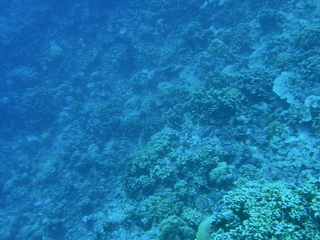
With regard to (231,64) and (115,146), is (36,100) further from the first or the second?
(231,64)

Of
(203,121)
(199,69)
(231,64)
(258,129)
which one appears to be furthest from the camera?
(199,69)

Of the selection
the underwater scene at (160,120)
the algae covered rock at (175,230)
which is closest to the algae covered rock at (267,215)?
the underwater scene at (160,120)

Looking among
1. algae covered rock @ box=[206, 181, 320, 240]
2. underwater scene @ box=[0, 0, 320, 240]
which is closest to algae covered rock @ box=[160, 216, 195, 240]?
underwater scene @ box=[0, 0, 320, 240]

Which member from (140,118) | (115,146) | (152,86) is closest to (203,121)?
(140,118)

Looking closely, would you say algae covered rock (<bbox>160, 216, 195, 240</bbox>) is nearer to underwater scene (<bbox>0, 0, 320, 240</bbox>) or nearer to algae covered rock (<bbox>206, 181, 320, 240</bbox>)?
underwater scene (<bbox>0, 0, 320, 240</bbox>)

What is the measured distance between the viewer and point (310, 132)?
23.5 feet

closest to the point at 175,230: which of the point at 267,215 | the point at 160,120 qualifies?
the point at 267,215

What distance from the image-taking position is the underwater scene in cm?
661

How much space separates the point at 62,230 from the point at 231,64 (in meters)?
11.7

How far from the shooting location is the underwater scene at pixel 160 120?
661cm

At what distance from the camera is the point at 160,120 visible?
11.6 m

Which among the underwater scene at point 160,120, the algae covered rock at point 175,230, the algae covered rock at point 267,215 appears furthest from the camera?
the underwater scene at point 160,120

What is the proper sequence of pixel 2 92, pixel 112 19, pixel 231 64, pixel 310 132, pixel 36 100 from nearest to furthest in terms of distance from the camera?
1. pixel 310 132
2. pixel 231 64
3. pixel 36 100
4. pixel 2 92
5. pixel 112 19

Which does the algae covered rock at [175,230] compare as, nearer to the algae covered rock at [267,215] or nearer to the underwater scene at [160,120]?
the underwater scene at [160,120]
